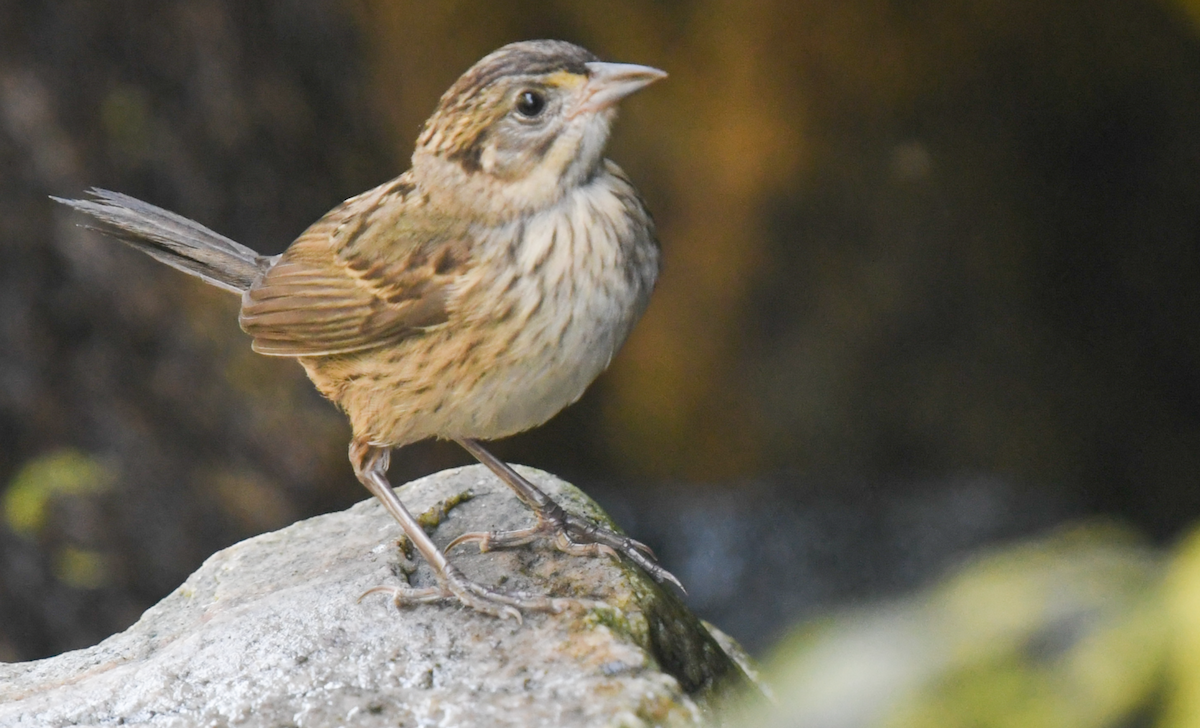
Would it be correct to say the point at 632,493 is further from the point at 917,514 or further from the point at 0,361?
the point at 0,361

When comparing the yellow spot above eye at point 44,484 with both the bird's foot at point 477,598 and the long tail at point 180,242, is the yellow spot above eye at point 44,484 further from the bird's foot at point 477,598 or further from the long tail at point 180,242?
the bird's foot at point 477,598

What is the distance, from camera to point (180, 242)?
3.33 meters

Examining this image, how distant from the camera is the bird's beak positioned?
98.7 inches

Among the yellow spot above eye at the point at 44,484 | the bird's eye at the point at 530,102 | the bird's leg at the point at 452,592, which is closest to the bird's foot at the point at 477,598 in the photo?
the bird's leg at the point at 452,592

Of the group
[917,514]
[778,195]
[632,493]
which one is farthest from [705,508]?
[778,195]

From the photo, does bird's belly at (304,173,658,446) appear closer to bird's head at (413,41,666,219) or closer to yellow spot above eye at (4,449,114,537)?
bird's head at (413,41,666,219)

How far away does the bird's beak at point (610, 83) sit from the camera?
2506 mm

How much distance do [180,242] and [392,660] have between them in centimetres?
145

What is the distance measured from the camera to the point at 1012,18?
483 centimetres

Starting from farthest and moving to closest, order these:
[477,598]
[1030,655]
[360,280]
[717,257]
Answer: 1. [717,257]
2. [360,280]
3. [477,598]
4. [1030,655]

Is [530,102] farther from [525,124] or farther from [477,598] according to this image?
[477,598]

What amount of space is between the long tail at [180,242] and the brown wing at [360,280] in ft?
0.49

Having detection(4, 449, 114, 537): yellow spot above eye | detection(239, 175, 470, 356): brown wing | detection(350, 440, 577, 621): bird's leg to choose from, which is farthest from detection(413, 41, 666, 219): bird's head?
detection(4, 449, 114, 537): yellow spot above eye

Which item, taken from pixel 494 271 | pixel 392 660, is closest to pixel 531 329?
pixel 494 271
